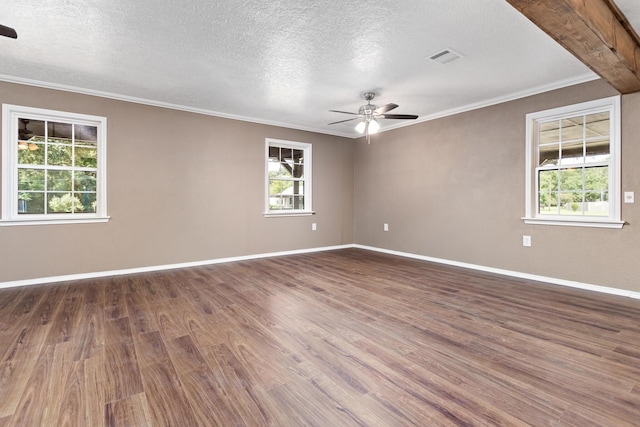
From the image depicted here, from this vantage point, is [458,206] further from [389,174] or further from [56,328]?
[56,328]

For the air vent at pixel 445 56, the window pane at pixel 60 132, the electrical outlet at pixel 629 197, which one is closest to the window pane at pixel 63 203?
the window pane at pixel 60 132

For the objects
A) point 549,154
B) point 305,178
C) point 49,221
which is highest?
point 549,154

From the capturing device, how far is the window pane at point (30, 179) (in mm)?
3801

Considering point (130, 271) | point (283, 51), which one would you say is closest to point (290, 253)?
point (130, 271)

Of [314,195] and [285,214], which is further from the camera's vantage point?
[314,195]

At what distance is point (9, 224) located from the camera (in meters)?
3.67

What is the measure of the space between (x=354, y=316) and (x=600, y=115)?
12.5 feet

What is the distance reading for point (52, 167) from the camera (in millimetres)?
3957

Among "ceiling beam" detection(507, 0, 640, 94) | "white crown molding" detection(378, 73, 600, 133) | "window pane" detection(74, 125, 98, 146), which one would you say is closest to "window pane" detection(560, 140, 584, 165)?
"white crown molding" detection(378, 73, 600, 133)

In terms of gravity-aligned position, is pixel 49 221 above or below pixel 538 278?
above

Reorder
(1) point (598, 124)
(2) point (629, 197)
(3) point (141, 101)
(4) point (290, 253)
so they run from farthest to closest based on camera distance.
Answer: (4) point (290, 253), (3) point (141, 101), (1) point (598, 124), (2) point (629, 197)

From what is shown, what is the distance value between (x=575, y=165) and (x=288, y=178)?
4448 millimetres

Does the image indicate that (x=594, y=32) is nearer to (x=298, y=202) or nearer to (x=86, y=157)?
(x=298, y=202)

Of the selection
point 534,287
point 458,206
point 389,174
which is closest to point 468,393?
point 534,287
